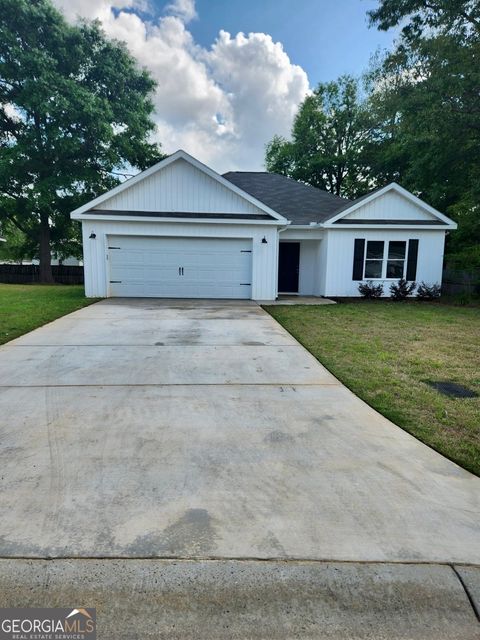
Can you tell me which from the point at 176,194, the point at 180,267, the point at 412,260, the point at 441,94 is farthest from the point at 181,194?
the point at 441,94

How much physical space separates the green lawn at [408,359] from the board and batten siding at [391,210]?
12.9 ft

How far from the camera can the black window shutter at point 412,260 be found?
13.4 m

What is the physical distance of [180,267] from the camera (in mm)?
12727

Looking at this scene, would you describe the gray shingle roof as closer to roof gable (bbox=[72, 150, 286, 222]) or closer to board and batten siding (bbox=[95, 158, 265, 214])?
roof gable (bbox=[72, 150, 286, 222])

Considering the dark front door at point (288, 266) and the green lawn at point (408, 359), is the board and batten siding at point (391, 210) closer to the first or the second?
the dark front door at point (288, 266)

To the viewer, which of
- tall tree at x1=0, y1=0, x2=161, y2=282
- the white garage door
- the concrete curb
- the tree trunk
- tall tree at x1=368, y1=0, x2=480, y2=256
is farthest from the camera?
the tree trunk

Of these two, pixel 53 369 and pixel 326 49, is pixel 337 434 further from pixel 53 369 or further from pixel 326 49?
pixel 326 49

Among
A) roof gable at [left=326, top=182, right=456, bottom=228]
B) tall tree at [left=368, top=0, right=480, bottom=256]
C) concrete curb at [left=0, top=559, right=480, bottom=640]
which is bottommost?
concrete curb at [left=0, top=559, right=480, bottom=640]

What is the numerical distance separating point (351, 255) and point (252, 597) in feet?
42.3

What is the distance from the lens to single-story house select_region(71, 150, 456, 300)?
12164mm
